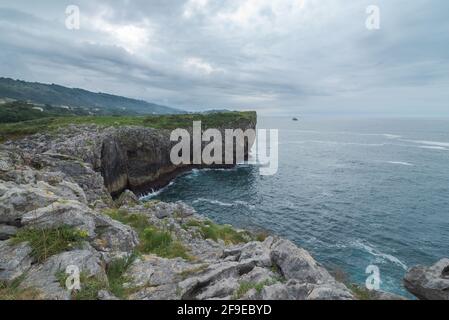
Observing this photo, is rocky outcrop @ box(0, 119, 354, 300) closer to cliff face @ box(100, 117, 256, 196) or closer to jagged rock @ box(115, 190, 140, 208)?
jagged rock @ box(115, 190, 140, 208)

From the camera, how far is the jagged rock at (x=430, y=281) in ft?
42.2

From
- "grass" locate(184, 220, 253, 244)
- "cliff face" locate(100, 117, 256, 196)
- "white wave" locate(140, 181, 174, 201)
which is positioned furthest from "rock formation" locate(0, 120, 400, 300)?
"white wave" locate(140, 181, 174, 201)

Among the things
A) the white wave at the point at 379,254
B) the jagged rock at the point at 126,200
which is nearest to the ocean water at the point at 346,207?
the white wave at the point at 379,254

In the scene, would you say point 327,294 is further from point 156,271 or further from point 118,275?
point 118,275

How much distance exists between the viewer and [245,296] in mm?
8414

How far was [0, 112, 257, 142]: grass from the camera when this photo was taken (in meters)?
51.0

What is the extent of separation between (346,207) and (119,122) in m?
57.8

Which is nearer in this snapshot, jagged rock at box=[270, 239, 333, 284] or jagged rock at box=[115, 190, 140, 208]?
jagged rock at box=[270, 239, 333, 284]

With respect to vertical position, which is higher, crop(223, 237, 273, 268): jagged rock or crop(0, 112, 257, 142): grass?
crop(0, 112, 257, 142): grass

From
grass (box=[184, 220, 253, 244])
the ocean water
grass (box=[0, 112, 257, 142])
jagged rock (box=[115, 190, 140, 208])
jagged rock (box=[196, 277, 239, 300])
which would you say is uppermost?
grass (box=[0, 112, 257, 142])

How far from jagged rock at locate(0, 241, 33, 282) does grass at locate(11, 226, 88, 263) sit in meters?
0.21

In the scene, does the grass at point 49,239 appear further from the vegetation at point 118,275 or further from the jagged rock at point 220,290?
the jagged rock at point 220,290
